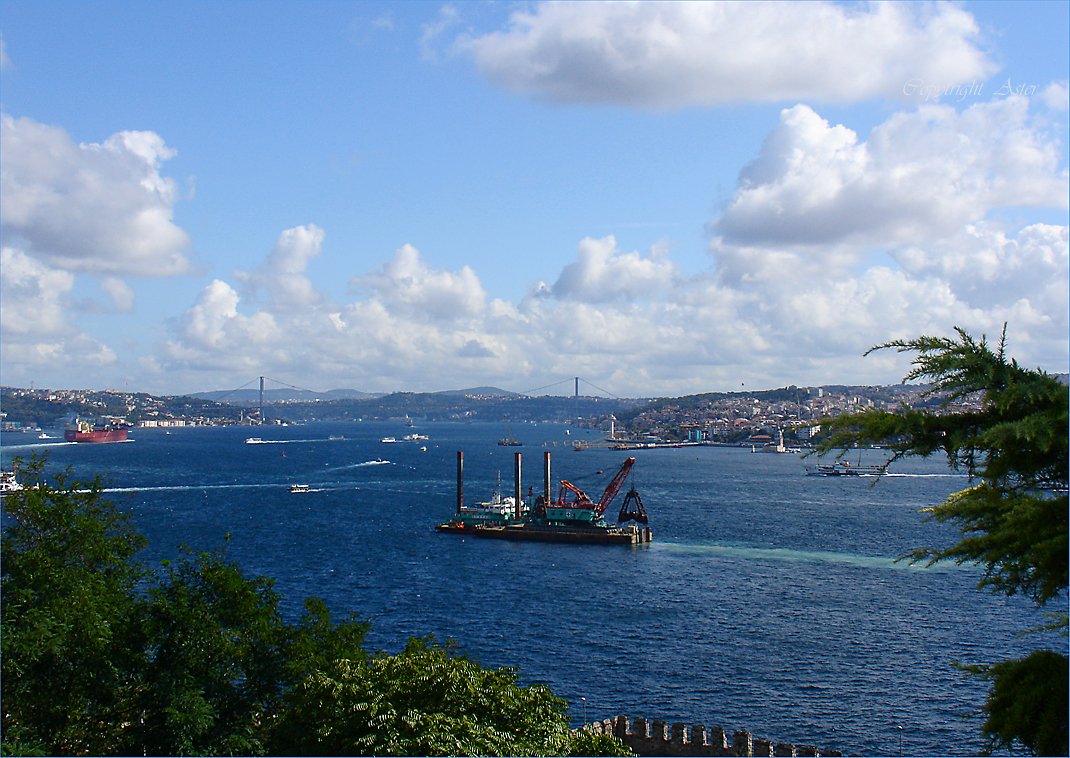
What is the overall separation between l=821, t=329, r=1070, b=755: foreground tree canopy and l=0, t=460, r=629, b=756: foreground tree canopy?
22.7ft

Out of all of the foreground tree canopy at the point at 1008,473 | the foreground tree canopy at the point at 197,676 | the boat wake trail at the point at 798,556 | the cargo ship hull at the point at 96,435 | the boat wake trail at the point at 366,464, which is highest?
the foreground tree canopy at the point at 1008,473

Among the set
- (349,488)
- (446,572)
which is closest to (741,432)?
(349,488)

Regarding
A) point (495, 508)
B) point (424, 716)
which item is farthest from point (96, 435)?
point (424, 716)

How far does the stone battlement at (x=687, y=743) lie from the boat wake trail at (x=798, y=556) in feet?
108

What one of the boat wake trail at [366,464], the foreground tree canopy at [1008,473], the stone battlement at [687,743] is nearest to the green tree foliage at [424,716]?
the foreground tree canopy at [1008,473]

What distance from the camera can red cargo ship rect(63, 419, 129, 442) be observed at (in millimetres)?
184625

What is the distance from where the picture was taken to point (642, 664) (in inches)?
1289

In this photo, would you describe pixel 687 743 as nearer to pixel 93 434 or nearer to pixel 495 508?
pixel 495 508

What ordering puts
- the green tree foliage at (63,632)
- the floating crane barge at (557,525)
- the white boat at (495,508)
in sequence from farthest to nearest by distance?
the white boat at (495,508) < the floating crane barge at (557,525) < the green tree foliage at (63,632)

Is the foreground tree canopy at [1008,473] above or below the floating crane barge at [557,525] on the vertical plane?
above

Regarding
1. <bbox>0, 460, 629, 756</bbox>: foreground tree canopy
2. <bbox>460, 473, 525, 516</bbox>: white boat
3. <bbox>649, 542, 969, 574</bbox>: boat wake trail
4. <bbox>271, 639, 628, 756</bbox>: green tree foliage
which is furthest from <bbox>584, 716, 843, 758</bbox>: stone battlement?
<bbox>460, 473, 525, 516</bbox>: white boat

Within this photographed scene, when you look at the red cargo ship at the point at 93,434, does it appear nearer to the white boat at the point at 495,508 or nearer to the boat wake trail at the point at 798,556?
the white boat at the point at 495,508

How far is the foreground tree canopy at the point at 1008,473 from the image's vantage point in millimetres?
5930

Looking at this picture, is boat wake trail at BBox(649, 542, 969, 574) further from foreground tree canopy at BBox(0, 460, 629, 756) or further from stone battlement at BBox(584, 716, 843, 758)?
foreground tree canopy at BBox(0, 460, 629, 756)
